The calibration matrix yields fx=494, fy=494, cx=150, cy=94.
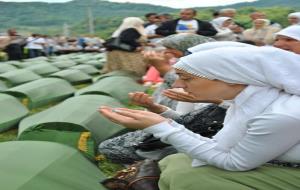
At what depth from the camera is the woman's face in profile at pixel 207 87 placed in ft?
6.44

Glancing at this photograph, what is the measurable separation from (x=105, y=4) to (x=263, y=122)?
59701mm

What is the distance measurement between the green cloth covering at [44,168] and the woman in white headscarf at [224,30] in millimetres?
5095

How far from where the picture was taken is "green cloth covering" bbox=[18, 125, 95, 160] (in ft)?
10.9

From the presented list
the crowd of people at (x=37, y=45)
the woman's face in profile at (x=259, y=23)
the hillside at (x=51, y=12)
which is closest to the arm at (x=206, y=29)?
the woman's face in profile at (x=259, y=23)

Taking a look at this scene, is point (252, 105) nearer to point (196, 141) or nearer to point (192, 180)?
point (196, 141)

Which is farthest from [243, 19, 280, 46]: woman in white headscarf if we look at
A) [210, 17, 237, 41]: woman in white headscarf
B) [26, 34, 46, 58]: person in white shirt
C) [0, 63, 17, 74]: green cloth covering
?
[26, 34, 46, 58]: person in white shirt

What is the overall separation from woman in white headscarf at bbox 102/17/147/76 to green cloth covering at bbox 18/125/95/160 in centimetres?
465

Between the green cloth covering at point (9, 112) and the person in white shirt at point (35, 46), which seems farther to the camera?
the person in white shirt at point (35, 46)

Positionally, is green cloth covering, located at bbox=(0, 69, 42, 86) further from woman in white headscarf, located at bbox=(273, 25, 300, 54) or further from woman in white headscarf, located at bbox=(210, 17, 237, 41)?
woman in white headscarf, located at bbox=(273, 25, 300, 54)

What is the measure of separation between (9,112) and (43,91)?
52.3 inches

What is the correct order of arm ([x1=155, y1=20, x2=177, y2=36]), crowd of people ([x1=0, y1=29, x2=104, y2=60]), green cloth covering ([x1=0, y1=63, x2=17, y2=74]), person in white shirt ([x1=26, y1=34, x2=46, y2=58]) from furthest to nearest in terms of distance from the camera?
person in white shirt ([x1=26, y1=34, x2=46, y2=58]) → crowd of people ([x1=0, y1=29, x2=104, y2=60]) → green cloth covering ([x1=0, y1=63, x2=17, y2=74]) → arm ([x1=155, y1=20, x2=177, y2=36])

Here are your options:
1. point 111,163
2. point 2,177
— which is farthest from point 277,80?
point 111,163

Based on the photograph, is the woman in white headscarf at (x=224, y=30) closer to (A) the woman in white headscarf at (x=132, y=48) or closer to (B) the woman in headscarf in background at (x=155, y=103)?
(A) the woman in white headscarf at (x=132, y=48)

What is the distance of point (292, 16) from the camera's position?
5.92 meters
